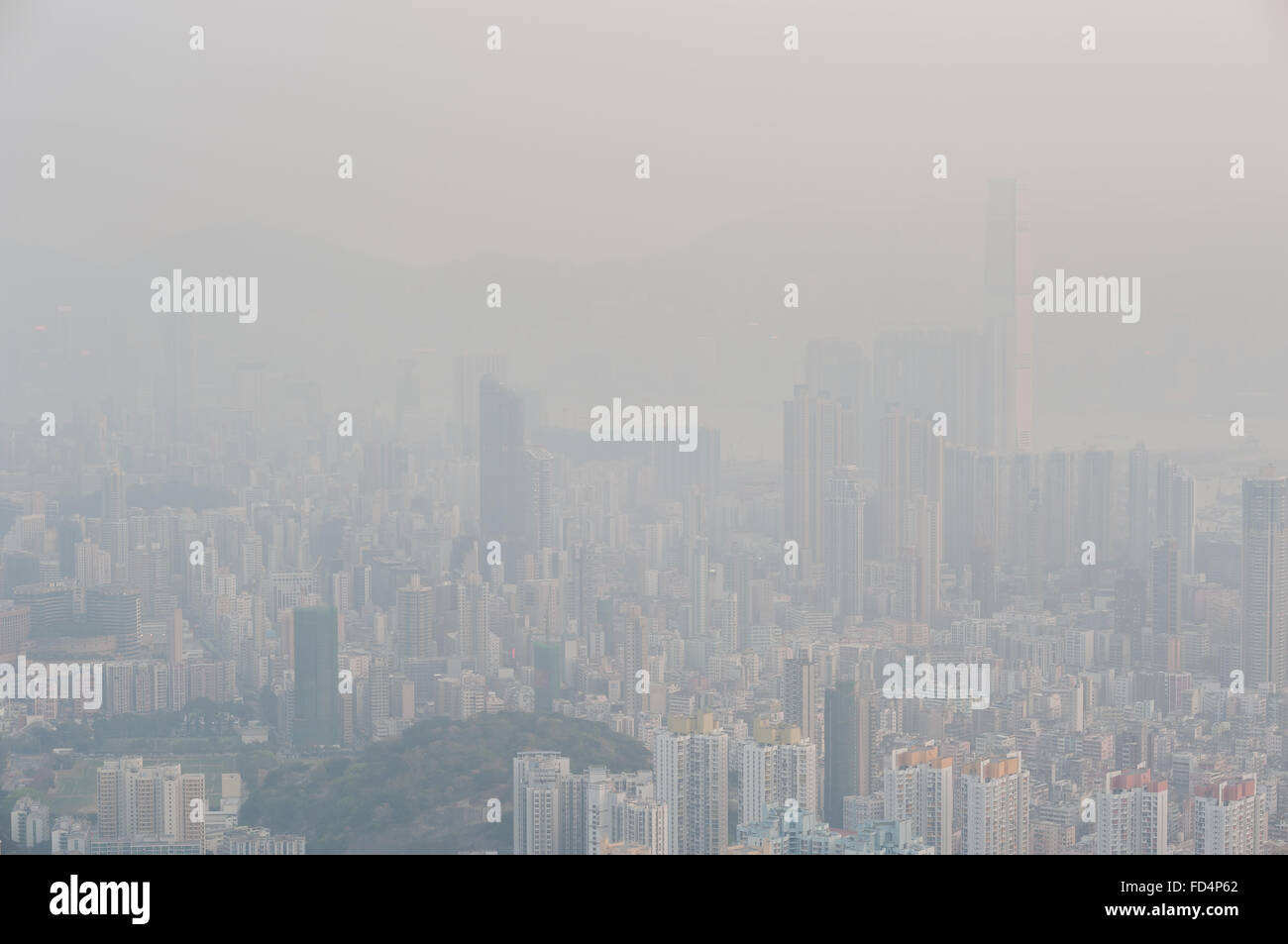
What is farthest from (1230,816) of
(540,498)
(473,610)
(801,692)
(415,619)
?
(415,619)

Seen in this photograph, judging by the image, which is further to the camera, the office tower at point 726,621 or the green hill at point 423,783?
the office tower at point 726,621

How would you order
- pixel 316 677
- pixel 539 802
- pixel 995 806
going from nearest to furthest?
pixel 539 802 < pixel 995 806 < pixel 316 677

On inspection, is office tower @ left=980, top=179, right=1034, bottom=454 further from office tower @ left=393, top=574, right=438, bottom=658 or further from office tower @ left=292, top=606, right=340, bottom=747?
office tower @ left=292, top=606, right=340, bottom=747

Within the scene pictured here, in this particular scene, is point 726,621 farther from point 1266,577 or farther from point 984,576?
point 1266,577

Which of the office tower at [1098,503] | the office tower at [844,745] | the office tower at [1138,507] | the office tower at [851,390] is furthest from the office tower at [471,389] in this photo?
the office tower at [1138,507]

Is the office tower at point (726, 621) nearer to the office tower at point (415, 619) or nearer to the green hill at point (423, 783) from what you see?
the green hill at point (423, 783)

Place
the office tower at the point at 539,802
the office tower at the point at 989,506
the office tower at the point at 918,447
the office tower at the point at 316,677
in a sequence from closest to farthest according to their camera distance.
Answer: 1. the office tower at the point at 539,802
2. the office tower at the point at 316,677
3. the office tower at the point at 989,506
4. the office tower at the point at 918,447

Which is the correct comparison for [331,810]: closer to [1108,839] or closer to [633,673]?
[633,673]
